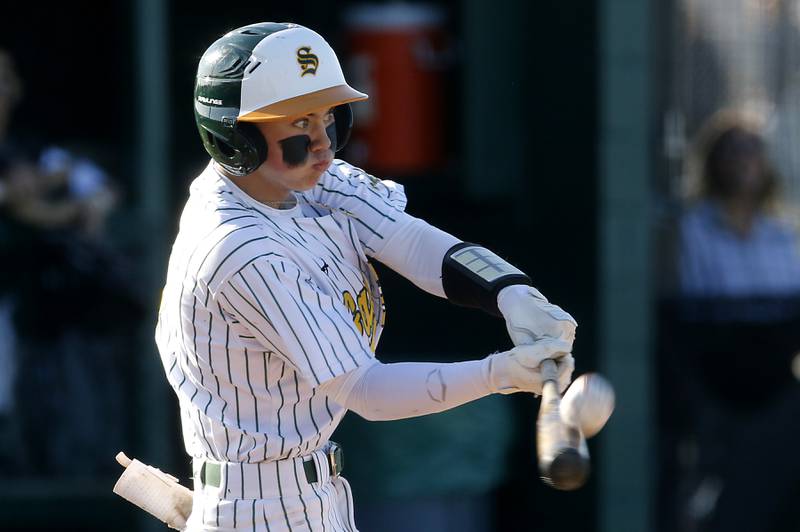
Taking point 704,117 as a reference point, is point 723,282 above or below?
below

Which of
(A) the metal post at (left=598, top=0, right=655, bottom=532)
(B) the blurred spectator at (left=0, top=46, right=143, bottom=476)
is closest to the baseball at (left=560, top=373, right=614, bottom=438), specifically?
(A) the metal post at (left=598, top=0, right=655, bottom=532)

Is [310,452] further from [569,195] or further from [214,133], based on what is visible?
[569,195]

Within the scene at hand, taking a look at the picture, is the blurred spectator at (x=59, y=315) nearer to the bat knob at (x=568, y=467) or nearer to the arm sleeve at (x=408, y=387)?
the arm sleeve at (x=408, y=387)

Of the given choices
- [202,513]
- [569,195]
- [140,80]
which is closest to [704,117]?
[569,195]

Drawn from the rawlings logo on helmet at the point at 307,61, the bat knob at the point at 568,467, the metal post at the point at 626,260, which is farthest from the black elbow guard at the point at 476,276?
the metal post at the point at 626,260

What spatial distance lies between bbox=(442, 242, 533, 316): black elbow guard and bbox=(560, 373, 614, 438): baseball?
367 mm

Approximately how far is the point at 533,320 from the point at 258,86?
69 cm

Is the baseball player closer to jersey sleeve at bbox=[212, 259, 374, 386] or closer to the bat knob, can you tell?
jersey sleeve at bbox=[212, 259, 374, 386]

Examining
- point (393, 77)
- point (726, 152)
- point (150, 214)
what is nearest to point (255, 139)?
Result: point (150, 214)

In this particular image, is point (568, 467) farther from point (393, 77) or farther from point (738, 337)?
point (393, 77)

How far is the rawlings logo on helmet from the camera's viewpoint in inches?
118

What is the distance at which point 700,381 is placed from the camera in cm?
602

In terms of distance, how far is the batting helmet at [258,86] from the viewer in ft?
9.78

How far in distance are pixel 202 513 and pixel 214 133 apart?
0.76 meters
